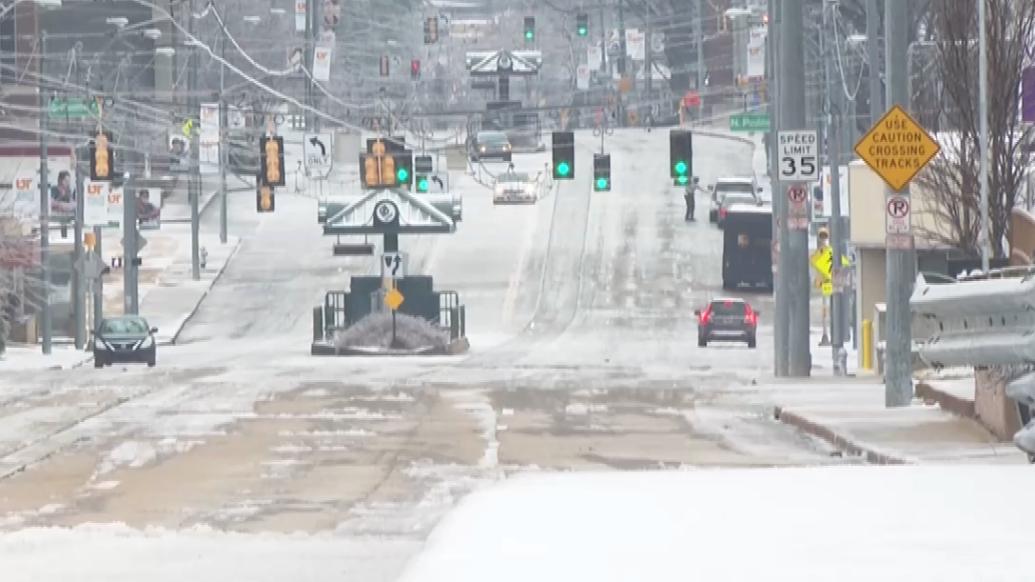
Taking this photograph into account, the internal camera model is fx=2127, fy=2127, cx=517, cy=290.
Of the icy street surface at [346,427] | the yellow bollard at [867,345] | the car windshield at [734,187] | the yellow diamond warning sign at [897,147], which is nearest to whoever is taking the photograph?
the icy street surface at [346,427]

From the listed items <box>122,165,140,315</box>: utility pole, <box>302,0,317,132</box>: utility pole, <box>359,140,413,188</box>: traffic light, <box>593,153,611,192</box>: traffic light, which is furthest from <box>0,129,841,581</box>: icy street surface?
<box>302,0,317,132</box>: utility pole

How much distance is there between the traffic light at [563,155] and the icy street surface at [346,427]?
472 centimetres

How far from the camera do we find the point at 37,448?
77.3ft

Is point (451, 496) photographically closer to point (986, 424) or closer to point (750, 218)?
point (986, 424)

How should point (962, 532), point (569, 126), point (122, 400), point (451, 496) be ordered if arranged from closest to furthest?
1. point (962, 532)
2. point (451, 496)
3. point (122, 400)
4. point (569, 126)

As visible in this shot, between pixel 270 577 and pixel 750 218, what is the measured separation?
6187 cm

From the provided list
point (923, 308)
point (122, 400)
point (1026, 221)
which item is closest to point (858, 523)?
point (923, 308)

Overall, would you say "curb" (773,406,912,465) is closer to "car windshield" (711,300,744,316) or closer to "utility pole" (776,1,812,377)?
"utility pole" (776,1,812,377)

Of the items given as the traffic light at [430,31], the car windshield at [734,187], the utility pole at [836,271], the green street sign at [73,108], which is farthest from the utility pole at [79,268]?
the traffic light at [430,31]

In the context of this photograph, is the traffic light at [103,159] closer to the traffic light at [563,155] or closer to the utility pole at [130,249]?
the traffic light at [563,155]

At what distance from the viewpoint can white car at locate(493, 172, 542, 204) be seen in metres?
93.4

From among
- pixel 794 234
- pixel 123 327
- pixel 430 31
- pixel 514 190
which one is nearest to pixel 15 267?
pixel 123 327

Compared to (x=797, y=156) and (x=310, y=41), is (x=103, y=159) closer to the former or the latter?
(x=797, y=156)

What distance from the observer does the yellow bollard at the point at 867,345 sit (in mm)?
44213
